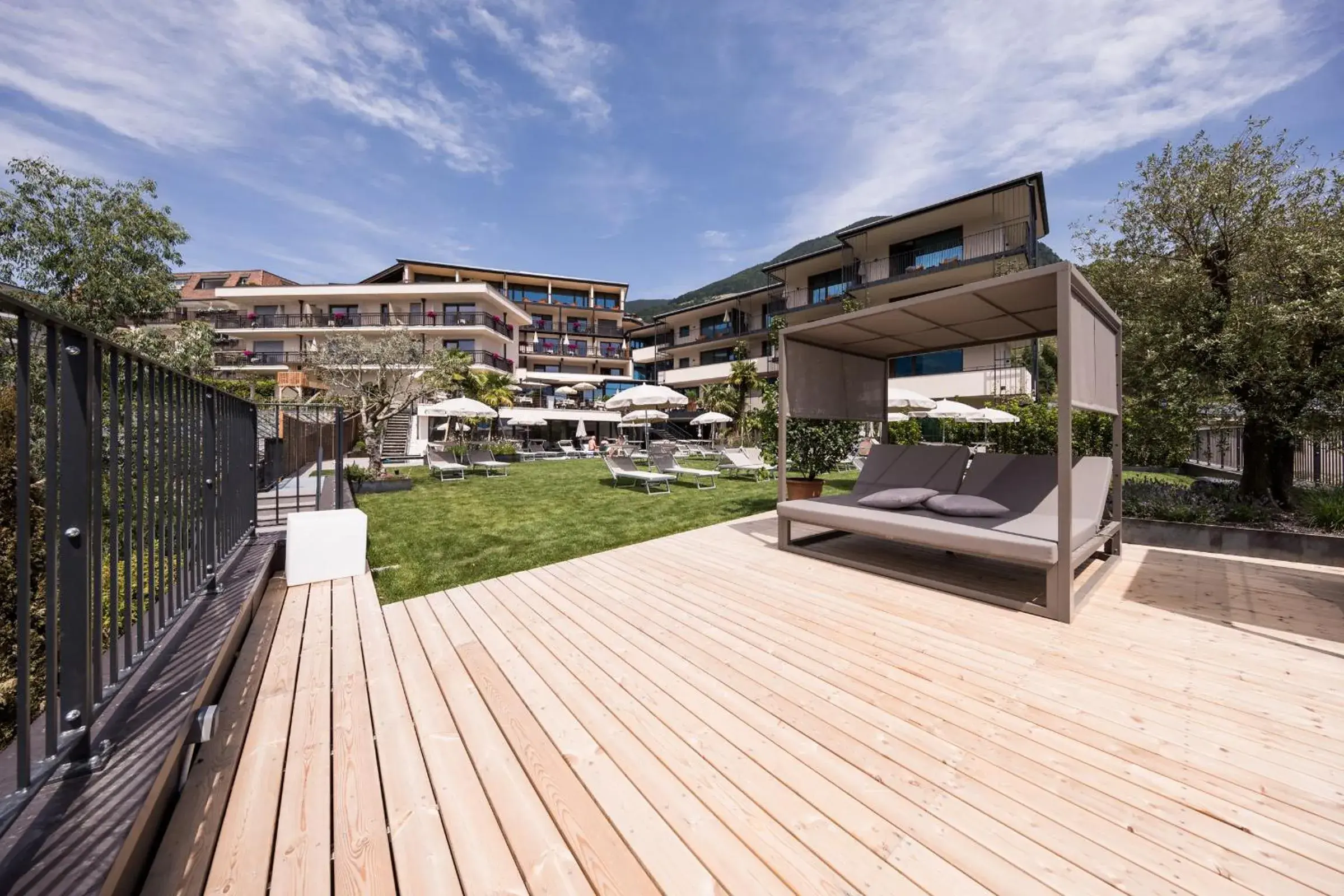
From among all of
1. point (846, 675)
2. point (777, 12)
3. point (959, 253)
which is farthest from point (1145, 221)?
point (959, 253)

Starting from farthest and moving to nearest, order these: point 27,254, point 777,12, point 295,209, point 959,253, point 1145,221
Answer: point 959,253
point 295,209
point 27,254
point 777,12
point 1145,221

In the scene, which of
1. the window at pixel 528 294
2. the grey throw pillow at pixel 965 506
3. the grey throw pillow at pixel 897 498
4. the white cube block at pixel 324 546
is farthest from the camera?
the window at pixel 528 294

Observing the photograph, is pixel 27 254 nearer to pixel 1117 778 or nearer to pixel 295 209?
pixel 295 209

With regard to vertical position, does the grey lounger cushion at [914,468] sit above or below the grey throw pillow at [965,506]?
above

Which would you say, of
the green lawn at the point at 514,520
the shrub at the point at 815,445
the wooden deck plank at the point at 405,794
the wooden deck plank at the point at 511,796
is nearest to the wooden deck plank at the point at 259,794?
the wooden deck plank at the point at 405,794

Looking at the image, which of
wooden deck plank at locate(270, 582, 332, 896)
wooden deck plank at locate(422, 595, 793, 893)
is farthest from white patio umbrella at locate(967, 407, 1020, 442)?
wooden deck plank at locate(270, 582, 332, 896)

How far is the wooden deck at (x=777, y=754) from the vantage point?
1.69 metres

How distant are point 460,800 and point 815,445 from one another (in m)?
8.48

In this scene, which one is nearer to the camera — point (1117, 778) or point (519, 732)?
point (1117, 778)

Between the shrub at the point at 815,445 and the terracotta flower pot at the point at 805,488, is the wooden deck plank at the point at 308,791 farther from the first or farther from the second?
the shrub at the point at 815,445

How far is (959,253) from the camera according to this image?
72.6 ft

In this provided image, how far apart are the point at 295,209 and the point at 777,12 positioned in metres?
18.4

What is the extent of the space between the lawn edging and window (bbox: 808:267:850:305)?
21.6m

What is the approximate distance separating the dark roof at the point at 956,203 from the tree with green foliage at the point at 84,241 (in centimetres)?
2701
